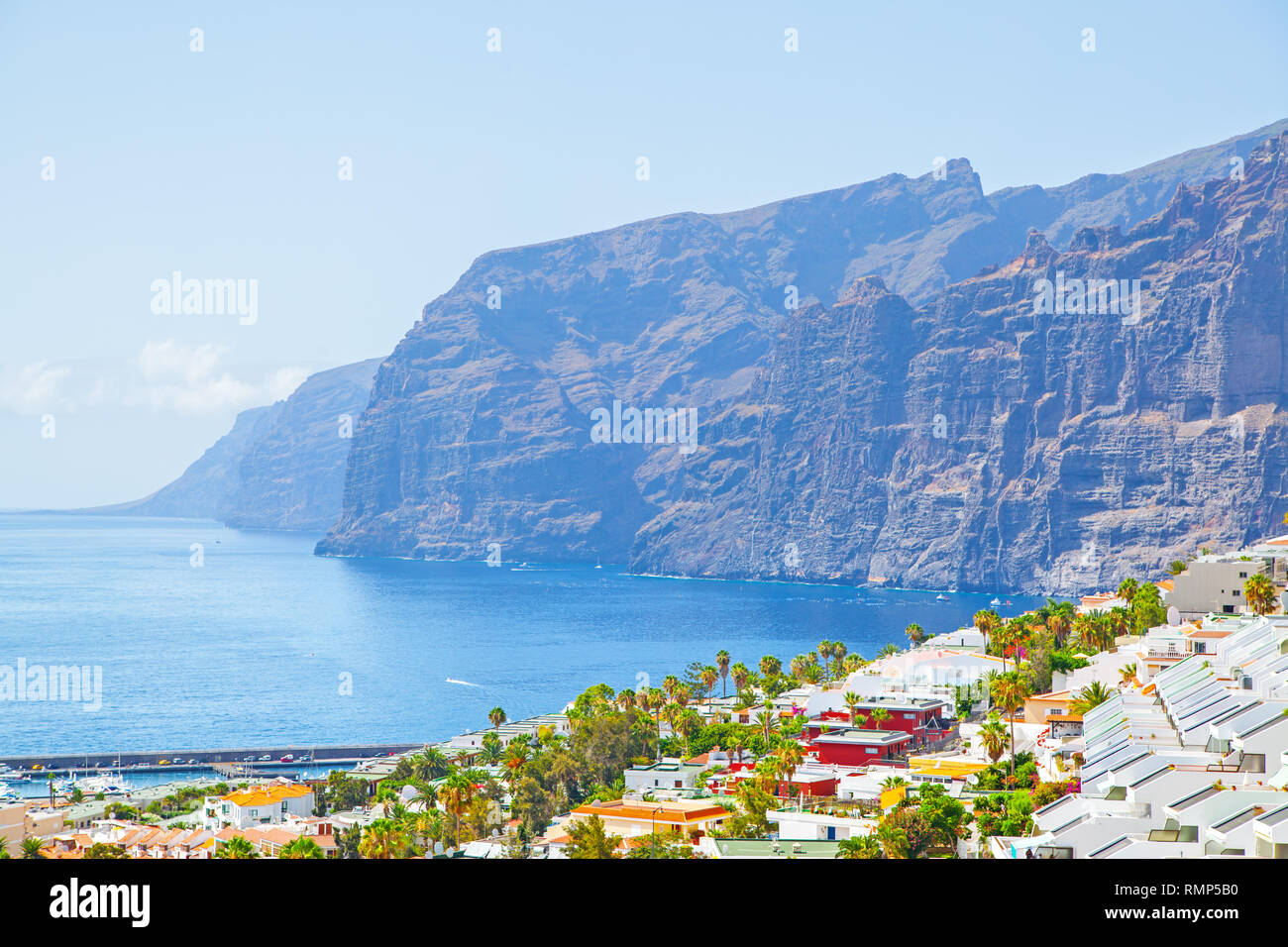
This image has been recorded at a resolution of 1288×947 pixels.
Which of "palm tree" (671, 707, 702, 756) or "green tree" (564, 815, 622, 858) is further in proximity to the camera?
"palm tree" (671, 707, 702, 756)

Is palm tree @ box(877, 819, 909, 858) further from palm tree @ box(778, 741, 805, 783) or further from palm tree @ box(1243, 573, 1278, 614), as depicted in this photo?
palm tree @ box(1243, 573, 1278, 614)

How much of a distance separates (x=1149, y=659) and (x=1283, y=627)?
8916 millimetres

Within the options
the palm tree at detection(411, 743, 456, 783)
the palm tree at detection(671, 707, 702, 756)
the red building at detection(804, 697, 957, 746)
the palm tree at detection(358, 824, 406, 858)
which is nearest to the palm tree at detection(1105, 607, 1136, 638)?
the red building at detection(804, 697, 957, 746)

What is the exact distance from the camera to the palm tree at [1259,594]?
62031 mm

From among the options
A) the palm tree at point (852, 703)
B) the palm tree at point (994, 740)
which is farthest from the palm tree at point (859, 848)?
the palm tree at point (852, 703)

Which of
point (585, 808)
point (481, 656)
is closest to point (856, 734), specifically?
point (585, 808)

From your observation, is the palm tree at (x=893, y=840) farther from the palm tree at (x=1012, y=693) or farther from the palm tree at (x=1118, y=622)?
the palm tree at (x=1118, y=622)

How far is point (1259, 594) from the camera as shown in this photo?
6222 cm

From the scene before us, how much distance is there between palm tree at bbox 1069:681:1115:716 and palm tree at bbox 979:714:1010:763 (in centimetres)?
302

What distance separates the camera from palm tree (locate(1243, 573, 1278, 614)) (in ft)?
204

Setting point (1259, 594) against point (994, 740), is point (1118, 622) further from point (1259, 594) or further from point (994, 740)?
point (994, 740)

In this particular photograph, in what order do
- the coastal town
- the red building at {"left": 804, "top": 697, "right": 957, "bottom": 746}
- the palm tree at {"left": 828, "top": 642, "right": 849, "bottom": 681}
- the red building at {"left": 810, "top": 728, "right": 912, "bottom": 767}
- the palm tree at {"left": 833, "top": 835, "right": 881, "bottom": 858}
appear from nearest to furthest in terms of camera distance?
1. the coastal town
2. the palm tree at {"left": 833, "top": 835, "right": 881, "bottom": 858}
3. the red building at {"left": 810, "top": 728, "right": 912, "bottom": 767}
4. the red building at {"left": 804, "top": 697, "right": 957, "bottom": 746}
5. the palm tree at {"left": 828, "top": 642, "right": 849, "bottom": 681}

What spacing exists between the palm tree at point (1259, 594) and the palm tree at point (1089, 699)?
44.2 feet

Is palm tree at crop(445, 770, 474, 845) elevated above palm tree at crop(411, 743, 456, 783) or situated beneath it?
elevated above
